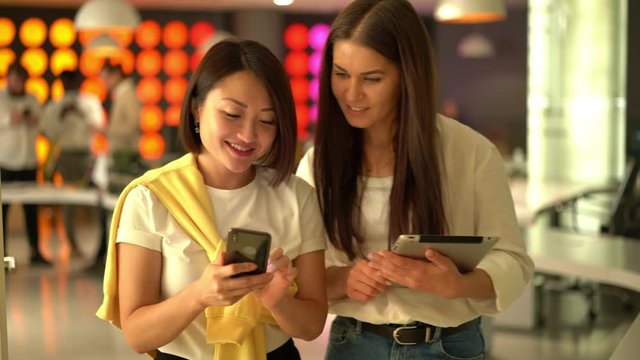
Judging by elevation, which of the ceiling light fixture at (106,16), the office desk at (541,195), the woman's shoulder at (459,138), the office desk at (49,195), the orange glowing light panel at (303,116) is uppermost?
the ceiling light fixture at (106,16)

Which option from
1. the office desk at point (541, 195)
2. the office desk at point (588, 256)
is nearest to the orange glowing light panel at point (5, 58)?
the office desk at point (541, 195)

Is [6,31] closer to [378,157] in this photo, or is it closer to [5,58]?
[5,58]

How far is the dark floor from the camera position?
5559mm

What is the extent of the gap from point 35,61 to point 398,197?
12.3 metres

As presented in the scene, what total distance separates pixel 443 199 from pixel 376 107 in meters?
0.25

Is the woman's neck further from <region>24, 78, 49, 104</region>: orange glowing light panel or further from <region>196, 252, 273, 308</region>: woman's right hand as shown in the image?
<region>24, 78, 49, 104</region>: orange glowing light panel

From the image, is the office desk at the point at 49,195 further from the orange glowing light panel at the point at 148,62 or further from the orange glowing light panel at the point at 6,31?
the orange glowing light panel at the point at 148,62

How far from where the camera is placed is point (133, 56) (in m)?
14.2

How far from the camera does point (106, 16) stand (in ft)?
24.8

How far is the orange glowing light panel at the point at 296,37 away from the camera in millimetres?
15242

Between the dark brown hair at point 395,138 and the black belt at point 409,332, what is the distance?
17 centimetres

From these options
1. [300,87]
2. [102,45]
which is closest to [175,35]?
[300,87]

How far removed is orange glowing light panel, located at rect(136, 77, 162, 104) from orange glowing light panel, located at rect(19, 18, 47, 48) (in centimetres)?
167

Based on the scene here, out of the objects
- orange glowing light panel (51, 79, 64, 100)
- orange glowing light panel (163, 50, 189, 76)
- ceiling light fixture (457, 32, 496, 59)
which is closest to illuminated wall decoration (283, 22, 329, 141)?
orange glowing light panel (163, 50, 189, 76)
